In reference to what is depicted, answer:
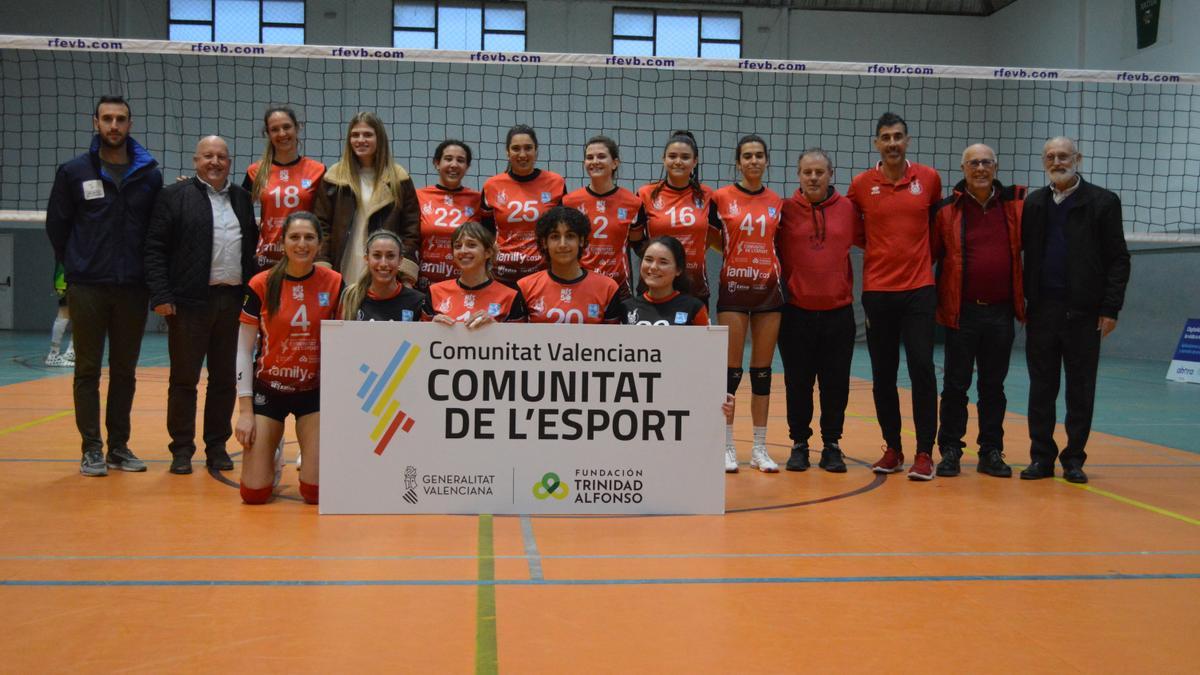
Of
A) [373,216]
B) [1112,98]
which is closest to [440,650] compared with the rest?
[373,216]

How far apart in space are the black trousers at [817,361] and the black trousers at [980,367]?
22.0 inches

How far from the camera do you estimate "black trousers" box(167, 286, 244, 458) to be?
4.96 meters

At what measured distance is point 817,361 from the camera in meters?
5.35

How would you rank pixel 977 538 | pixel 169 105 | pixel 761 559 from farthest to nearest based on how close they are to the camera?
pixel 169 105 → pixel 977 538 → pixel 761 559

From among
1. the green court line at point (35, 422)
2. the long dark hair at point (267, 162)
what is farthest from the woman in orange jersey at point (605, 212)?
the green court line at point (35, 422)

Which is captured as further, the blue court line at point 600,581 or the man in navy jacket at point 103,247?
the man in navy jacket at point 103,247

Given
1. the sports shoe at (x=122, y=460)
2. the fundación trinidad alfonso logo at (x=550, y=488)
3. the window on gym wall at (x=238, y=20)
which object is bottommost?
the sports shoe at (x=122, y=460)

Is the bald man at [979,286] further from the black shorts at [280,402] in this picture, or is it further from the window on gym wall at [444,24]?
the window on gym wall at [444,24]

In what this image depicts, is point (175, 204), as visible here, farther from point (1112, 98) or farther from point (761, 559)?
point (1112, 98)

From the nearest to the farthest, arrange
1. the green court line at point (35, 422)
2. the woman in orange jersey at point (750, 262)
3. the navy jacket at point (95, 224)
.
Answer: the navy jacket at point (95, 224) < the woman in orange jersey at point (750, 262) < the green court line at point (35, 422)

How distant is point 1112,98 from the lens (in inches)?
628

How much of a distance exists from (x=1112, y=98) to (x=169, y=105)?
1622 cm

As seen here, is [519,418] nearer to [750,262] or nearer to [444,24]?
[750,262]

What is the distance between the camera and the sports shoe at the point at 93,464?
192 inches
